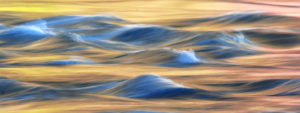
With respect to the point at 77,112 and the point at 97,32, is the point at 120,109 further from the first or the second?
the point at 97,32

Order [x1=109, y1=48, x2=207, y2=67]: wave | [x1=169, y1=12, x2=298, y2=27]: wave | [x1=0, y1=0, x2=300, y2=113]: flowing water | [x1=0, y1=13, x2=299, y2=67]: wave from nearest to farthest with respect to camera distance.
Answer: [x1=0, y1=0, x2=300, y2=113]: flowing water
[x1=109, y1=48, x2=207, y2=67]: wave
[x1=0, y1=13, x2=299, y2=67]: wave
[x1=169, y1=12, x2=298, y2=27]: wave

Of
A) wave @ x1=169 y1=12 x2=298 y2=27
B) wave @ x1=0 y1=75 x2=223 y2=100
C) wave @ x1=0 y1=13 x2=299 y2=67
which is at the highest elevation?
wave @ x1=169 y1=12 x2=298 y2=27

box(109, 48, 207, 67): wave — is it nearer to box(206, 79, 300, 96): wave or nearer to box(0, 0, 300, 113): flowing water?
box(0, 0, 300, 113): flowing water

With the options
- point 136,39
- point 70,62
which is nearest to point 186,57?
point 70,62

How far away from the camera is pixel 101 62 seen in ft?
6.22

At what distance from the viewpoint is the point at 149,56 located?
193 cm

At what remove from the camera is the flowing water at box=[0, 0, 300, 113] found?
4.77ft

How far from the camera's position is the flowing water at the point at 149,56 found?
1455mm

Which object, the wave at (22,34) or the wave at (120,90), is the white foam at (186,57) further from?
the wave at (22,34)

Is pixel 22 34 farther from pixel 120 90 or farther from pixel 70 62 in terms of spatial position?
pixel 120 90

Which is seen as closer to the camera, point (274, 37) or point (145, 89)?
point (145, 89)

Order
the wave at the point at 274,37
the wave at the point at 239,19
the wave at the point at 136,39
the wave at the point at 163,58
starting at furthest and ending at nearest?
1. the wave at the point at 239,19
2. the wave at the point at 274,37
3. the wave at the point at 136,39
4. the wave at the point at 163,58

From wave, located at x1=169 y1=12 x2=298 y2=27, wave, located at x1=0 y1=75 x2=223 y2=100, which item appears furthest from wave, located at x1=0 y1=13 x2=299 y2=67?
wave, located at x1=0 y1=75 x2=223 y2=100

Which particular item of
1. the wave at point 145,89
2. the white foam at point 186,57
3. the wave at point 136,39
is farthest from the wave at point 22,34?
the wave at point 145,89
